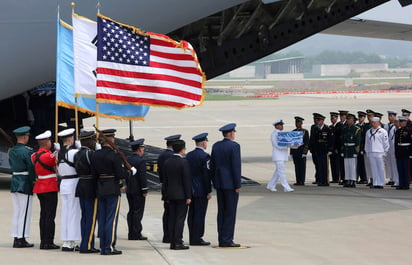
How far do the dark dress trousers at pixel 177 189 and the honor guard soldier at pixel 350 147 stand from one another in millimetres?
7043

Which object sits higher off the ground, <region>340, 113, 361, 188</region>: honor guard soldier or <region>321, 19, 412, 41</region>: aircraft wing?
<region>321, 19, 412, 41</region>: aircraft wing

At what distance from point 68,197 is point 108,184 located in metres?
0.62

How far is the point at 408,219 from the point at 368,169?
4566 mm

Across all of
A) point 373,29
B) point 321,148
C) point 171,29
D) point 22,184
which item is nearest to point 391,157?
point 321,148

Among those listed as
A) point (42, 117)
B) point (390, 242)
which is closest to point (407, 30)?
point (42, 117)

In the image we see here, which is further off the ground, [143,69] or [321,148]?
[143,69]

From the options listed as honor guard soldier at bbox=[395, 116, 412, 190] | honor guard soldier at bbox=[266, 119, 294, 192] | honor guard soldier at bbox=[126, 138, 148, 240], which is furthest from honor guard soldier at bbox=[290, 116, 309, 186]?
honor guard soldier at bbox=[126, 138, 148, 240]

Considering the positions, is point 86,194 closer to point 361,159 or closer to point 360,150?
point 360,150

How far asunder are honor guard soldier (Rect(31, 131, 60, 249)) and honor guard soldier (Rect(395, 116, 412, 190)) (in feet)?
26.5

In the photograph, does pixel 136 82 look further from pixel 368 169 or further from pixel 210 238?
pixel 368 169

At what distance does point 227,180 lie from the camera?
1002cm

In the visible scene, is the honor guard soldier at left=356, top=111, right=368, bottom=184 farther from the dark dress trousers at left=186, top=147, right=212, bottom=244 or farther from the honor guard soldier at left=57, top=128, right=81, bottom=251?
the honor guard soldier at left=57, top=128, right=81, bottom=251

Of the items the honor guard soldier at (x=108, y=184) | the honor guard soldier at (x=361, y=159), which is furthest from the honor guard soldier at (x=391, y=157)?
the honor guard soldier at (x=108, y=184)

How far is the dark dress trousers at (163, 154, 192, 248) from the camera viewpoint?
980cm
